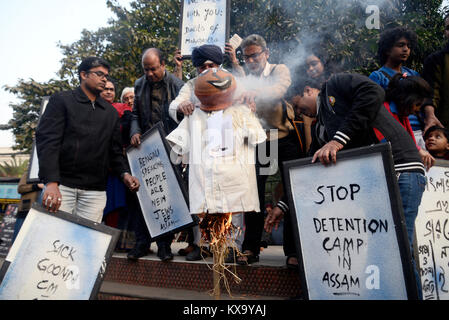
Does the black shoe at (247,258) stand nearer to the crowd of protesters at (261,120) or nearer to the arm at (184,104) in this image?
the crowd of protesters at (261,120)

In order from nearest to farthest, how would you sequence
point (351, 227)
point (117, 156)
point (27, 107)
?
point (351, 227) < point (117, 156) < point (27, 107)

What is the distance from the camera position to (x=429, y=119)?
3.80 meters

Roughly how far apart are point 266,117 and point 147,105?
4.85ft

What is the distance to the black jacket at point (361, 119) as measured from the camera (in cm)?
263

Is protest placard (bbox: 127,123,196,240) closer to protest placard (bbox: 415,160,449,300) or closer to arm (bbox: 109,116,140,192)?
arm (bbox: 109,116,140,192)

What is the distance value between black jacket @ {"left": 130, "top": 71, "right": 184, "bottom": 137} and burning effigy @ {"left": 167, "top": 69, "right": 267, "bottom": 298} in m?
1.28

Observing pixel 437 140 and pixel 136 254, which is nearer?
pixel 437 140

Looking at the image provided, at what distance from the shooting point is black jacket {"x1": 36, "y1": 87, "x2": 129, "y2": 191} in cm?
336

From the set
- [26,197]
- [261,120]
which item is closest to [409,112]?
[261,120]

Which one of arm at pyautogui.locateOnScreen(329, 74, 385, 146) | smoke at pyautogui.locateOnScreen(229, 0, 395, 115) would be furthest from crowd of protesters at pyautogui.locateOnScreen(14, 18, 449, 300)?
smoke at pyautogui.locateOnScreen(229, 0, 395, 115)

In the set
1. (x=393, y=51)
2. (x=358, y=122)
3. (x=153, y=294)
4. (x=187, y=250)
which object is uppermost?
(x=393, y=51)

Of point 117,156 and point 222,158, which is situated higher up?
point 117,156

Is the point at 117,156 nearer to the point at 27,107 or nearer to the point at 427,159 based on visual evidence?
the point at 427,159

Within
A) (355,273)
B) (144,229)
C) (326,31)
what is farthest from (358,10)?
(355,273)
